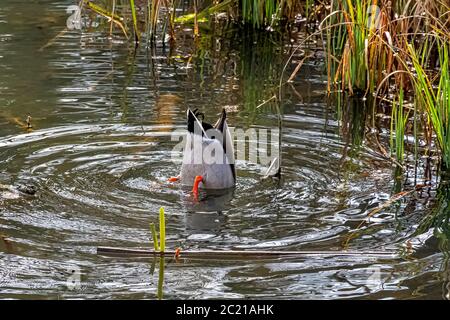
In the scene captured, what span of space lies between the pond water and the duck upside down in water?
0.12 meters

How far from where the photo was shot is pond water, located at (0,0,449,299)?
449 centimetres

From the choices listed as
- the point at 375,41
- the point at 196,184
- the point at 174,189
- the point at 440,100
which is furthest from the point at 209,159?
the point at 375,41

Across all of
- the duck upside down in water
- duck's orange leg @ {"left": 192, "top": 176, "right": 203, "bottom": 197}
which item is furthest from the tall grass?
duck's orange leg @ {"left": 192, "top": 176, "right": 203, "bottom": 197}

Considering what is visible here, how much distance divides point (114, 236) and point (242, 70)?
405cm

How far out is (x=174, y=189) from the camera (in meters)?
5.95

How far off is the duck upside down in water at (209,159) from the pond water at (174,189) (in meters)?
0.12

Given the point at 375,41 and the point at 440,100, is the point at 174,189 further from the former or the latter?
the point at 375,41

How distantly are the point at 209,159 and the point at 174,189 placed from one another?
306mm

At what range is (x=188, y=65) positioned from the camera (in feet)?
28.9

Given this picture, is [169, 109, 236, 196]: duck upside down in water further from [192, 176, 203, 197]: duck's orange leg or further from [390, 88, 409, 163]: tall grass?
[390, 88, 409, 163]: tall grass
